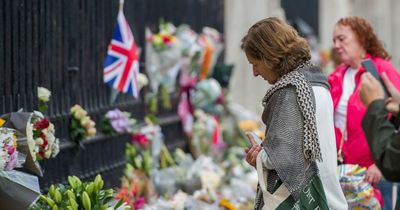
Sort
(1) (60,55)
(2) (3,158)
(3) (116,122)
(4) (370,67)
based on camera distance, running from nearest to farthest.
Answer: (2) (3,158)
(4) (370,67)
(1) (60,55)
(3) (116,122)

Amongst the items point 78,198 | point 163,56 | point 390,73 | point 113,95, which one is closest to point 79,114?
point 113,95

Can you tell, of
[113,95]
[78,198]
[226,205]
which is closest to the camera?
[78,198]

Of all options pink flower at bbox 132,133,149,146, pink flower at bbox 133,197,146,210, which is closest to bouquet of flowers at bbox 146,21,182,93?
pink flower at bbox 132,133,149,146

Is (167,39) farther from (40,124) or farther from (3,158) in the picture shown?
(3,158)

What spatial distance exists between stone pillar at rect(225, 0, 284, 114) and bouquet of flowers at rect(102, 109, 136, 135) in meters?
5.50

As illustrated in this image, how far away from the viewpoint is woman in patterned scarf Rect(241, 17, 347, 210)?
18.4ft

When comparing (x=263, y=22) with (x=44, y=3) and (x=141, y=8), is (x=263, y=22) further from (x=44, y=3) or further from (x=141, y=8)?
(x=141, y=8)

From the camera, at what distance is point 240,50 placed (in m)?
15.1

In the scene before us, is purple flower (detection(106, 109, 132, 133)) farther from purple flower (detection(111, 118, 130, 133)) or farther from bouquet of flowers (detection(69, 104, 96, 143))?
bouquet of flowers (detection(69, 104, 96, 143))

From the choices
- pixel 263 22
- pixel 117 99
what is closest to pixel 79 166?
pixel 117 99

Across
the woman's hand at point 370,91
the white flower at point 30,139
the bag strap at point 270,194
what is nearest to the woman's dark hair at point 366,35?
the woman's hand at point 370,91

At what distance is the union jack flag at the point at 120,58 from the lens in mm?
9031

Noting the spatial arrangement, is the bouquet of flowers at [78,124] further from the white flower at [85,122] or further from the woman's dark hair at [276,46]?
the woman's dark hair at [276,46]

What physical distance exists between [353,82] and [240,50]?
7.20 metres
